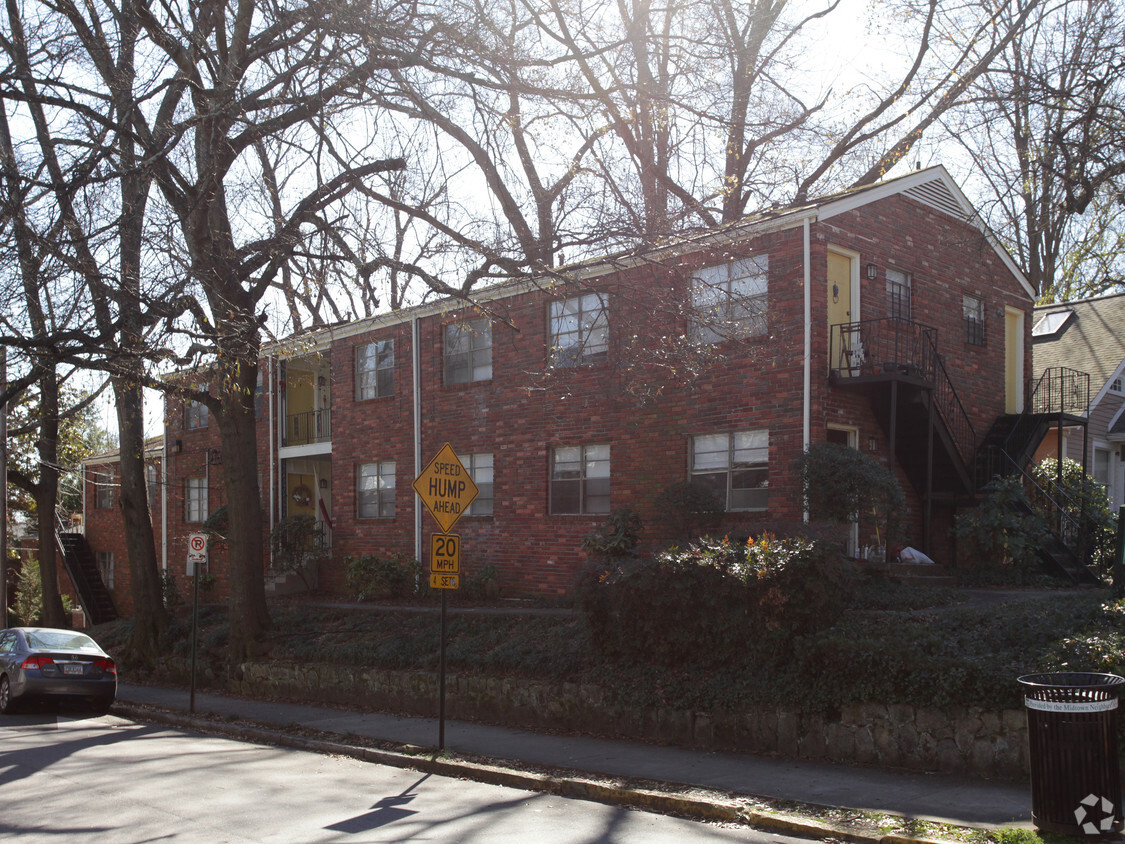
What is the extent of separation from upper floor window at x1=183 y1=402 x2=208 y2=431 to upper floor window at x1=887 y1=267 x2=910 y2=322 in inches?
774

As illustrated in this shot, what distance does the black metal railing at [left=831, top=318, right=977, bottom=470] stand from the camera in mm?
15570

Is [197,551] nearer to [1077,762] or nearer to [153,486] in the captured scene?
[1077,762]

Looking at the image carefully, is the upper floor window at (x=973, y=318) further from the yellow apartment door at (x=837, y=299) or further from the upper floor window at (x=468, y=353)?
the upper floor window at (x=468, y=353)

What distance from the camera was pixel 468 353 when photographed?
20.8m

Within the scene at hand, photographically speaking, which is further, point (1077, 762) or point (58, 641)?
point (58, 641)

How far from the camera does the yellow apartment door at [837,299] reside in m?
15.6

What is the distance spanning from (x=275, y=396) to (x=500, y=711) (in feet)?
52.1

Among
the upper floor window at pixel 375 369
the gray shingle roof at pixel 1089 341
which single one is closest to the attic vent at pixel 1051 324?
the gray shingle roof at pixel 1089 341

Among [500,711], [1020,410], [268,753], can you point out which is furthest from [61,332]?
[1020,410]

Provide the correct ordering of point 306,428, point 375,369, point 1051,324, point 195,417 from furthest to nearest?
point 195,417
point 306,428
point 1051,324
point 375,369

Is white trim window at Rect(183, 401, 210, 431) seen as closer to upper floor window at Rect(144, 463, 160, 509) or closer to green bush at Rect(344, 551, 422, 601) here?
upper floor window at Rect(144, 463, 160, 509)

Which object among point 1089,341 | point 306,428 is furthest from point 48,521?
point 1089,341

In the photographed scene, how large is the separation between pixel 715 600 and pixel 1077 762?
4.65 meters

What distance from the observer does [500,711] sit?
12734mm
